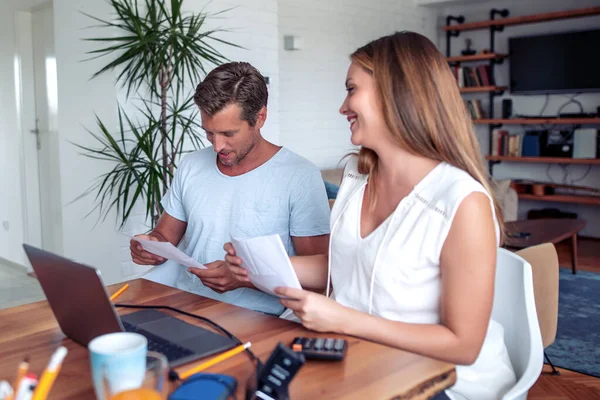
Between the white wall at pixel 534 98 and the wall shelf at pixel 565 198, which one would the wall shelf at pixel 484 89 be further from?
the wall shelf at pixel 565 198

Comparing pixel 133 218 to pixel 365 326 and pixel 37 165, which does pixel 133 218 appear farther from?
pixel 365 326

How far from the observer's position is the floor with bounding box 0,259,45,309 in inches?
156

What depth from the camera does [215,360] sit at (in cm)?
106

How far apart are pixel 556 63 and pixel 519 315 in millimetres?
5241

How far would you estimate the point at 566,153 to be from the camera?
595 centimetres

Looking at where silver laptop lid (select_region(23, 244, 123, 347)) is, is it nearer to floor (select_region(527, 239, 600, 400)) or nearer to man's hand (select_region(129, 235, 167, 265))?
man's hand (select_region(129, 235, 167, 265))

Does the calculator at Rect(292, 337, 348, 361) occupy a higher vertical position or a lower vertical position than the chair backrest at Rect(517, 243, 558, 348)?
higher

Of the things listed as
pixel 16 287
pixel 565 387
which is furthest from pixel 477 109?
pixel 16 287

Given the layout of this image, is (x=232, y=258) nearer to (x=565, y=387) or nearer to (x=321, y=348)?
(x=321, y=348)

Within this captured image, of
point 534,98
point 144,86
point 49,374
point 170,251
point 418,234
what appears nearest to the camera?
point 49,374

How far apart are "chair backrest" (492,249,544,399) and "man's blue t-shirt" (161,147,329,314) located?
0.61 meters

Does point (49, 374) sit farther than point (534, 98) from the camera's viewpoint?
No

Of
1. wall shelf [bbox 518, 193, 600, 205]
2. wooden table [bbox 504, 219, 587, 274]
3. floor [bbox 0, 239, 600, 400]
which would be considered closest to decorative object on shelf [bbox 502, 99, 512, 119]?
wall shelf [bbox 518, 193, 600, 205]

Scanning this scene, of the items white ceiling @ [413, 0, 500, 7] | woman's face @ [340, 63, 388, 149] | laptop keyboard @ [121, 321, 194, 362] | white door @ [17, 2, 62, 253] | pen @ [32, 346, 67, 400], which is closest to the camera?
pen @ [32, 346, 67, 400]
